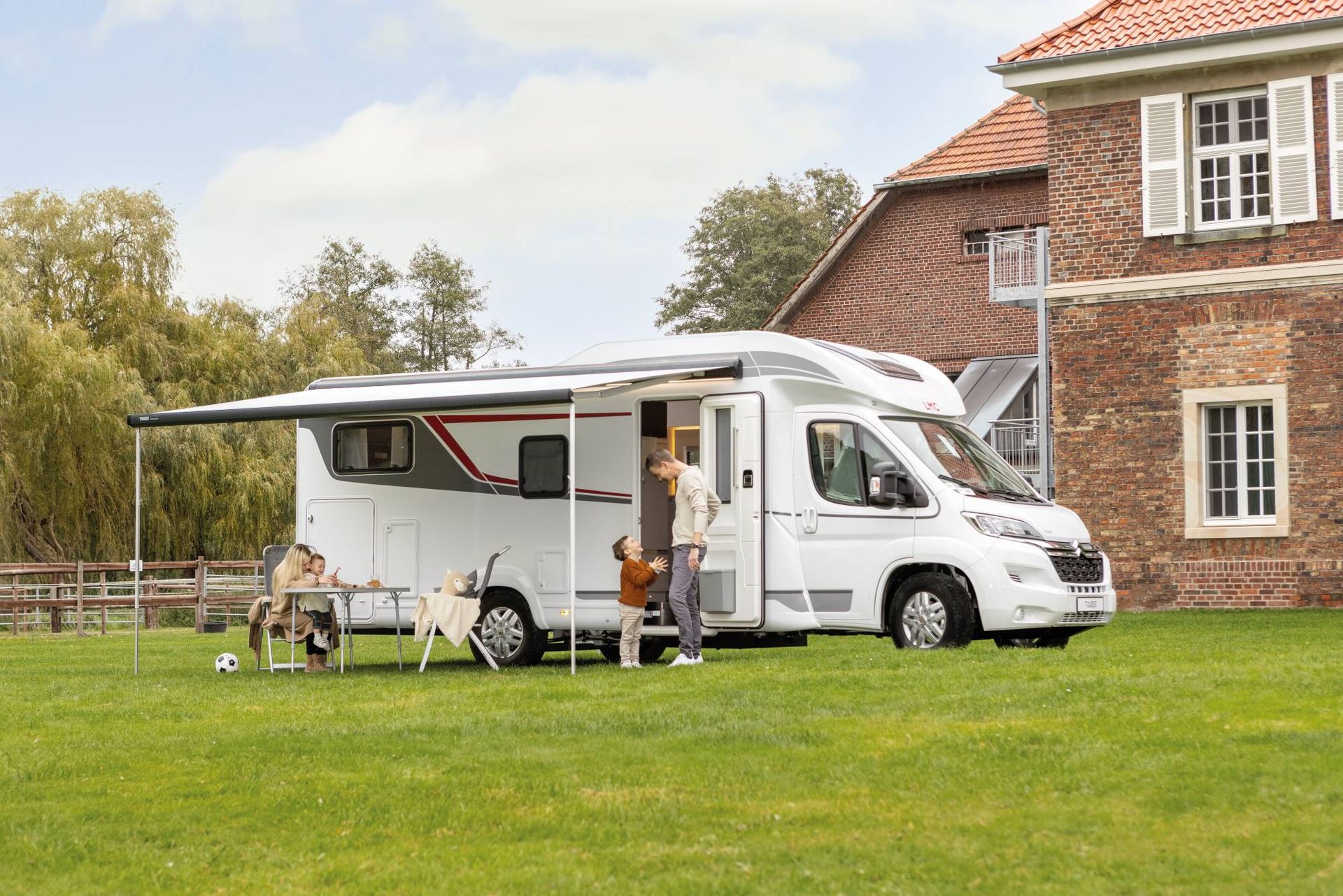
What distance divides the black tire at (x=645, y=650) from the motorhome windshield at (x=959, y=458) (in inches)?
124

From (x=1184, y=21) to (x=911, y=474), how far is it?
10.8 meters

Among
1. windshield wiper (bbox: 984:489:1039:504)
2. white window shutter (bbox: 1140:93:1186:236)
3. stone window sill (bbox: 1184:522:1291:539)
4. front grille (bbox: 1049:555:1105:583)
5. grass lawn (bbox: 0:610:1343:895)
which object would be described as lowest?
grass lawn (bbox: 0:610:1343:895)

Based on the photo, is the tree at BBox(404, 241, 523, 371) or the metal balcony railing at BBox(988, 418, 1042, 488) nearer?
the metal balcony railing at BBox(988, 418, 1042, 488)

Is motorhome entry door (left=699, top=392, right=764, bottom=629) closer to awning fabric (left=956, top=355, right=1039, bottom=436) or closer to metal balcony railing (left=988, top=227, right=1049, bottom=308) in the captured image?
metal balcony railing (left=988, top=227, right=1049, bottom=308)

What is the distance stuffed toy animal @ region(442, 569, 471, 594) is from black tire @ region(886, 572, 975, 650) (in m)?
3.49

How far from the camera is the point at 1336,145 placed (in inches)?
816

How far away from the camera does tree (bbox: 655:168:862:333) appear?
174ft

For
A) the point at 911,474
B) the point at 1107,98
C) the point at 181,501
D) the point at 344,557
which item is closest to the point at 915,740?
the point at 911,474

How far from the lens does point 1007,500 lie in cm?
1396

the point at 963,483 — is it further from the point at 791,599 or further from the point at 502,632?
the point at 502,632

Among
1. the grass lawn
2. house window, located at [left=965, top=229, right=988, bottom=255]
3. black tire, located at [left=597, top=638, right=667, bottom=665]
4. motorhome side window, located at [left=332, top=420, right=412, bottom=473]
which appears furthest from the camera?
house window, located at [left=965, top=229, right=988, bottom=255]

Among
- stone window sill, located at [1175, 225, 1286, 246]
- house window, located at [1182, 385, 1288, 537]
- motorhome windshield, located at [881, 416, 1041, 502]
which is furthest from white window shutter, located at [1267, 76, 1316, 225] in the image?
motorhome windshield, located at [881, 416, 1041, 502]

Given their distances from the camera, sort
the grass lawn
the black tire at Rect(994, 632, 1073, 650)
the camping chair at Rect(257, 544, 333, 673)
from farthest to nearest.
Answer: the camping chair at Rect(257, 544, 333, 673) < the black tire at Rect(994, 632, 1073, 650) < the grass lawn

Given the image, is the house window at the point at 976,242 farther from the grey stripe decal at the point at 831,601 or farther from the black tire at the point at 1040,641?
the grey stripe decal at the point at 831,601
